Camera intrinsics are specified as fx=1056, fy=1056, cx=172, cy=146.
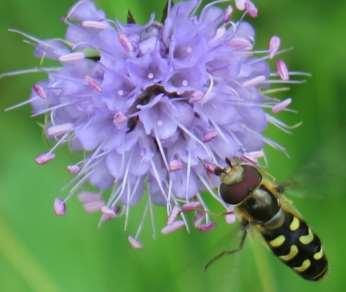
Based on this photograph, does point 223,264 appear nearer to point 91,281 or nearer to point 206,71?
point 206,71

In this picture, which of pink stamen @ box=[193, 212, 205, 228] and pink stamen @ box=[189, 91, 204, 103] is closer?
pink stamen @ box=[189, 91, 204, 103]

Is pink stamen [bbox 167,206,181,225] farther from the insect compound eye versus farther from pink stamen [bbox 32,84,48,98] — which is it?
pink stamen [bbox 32,84,48,98]

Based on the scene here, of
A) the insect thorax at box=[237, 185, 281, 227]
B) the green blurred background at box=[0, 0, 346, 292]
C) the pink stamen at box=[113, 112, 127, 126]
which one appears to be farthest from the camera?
the green blurred background at box=[0, 0, 346, 292]

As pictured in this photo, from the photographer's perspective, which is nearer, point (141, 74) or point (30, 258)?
point (141, 74)

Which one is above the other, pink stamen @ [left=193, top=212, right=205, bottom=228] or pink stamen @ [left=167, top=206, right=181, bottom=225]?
pink stamen @ [left=167, top=206, right=181, bottom=225]

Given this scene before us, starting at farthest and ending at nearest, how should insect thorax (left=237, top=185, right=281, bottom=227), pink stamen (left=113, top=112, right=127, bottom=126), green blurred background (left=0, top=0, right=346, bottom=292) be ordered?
green blurred background (left=0, top=0, right=346, bottom=292) → insect thorax (left=237, top=185, right=281, bottom=227) → pink stamen (left=113, top=112, right=127, bottom=126)

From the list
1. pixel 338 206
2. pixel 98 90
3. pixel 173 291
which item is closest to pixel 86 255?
pixel 173 291

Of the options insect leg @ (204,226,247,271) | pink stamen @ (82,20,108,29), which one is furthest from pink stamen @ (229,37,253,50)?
insect leg @ (204,226,247,271)
